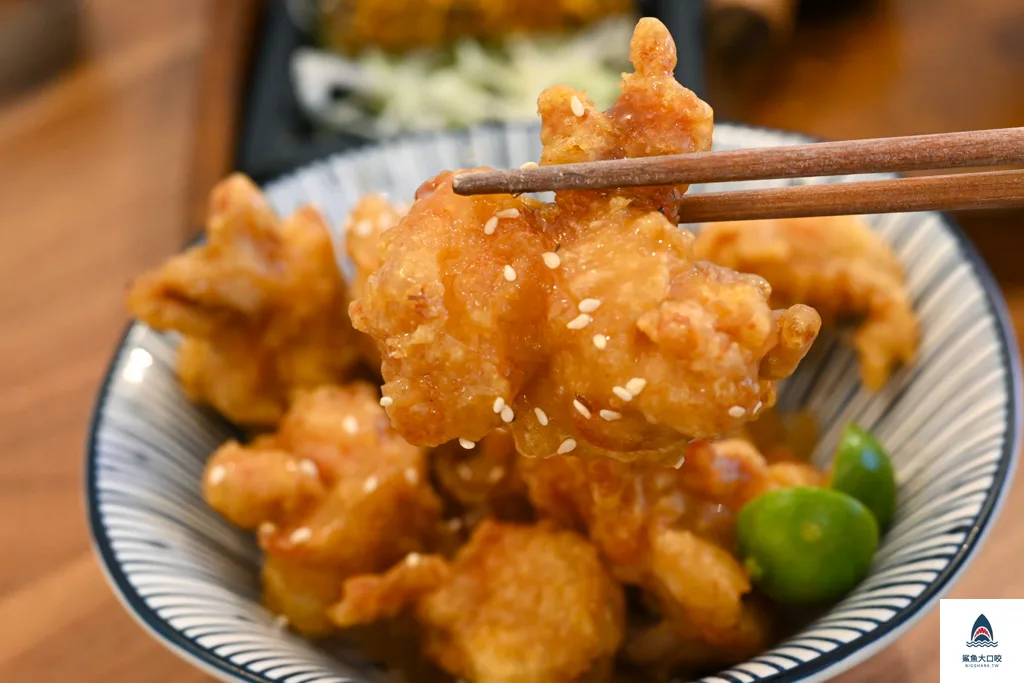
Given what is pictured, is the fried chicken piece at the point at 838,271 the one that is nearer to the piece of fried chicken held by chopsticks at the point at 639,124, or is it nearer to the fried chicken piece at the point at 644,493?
the fried chicken piece at the point at 644,493

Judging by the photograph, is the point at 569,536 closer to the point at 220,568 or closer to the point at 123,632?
the point at 220,568

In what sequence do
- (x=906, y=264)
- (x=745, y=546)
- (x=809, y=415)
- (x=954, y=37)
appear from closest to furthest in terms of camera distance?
(x=745, y=546), (x=906, y=264), (x=809, y=415), (x=954, y=37)

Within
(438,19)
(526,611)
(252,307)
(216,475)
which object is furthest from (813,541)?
(438,19)

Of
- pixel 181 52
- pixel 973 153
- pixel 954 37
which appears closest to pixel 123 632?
pixel 973 153

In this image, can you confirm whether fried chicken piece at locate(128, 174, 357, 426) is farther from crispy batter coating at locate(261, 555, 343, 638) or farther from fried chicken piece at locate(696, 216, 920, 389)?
fried chicken piece at locate(696, 216, 920, 389)

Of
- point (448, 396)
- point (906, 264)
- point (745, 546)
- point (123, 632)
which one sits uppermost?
point (448, 396)

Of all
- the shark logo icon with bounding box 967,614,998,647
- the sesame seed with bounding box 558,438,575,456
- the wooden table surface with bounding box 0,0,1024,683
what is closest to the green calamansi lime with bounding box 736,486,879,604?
the shark logo icon with bounding box 967,614,998,647
